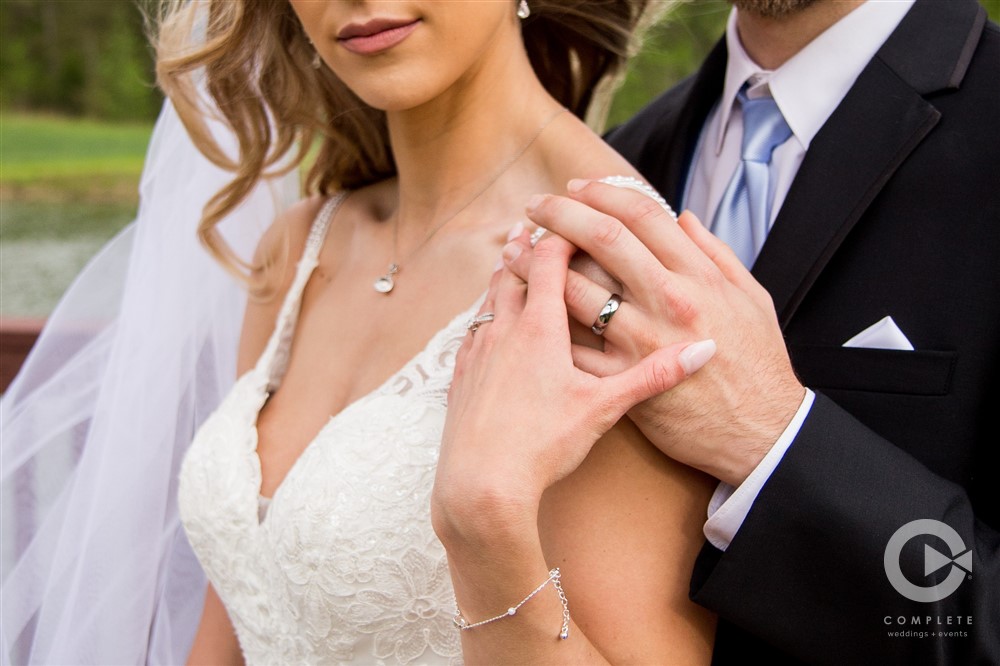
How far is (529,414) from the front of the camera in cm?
148

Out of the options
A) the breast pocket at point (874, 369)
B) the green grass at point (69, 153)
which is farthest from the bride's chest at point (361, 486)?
the green grass at point (69, 153)

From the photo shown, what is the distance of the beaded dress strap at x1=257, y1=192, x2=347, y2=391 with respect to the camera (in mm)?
2268

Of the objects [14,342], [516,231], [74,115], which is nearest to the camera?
[516,231]

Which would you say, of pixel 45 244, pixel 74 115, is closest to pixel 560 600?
pixel 45 244

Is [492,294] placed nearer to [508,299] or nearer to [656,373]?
[508,299]

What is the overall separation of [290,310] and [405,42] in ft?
2.48

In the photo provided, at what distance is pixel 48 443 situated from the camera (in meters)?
2.40

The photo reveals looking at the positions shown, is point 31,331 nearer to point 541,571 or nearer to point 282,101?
point 282,101

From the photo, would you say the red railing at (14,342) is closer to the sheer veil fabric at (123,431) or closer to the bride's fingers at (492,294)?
the sheer veil fabric at (123,431)

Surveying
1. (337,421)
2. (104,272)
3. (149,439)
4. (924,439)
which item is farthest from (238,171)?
(924,439)

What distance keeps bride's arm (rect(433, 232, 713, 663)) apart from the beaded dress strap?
2.47ft

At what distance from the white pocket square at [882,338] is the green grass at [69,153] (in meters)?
3.61

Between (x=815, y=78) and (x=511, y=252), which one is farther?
(x=815, y=78)

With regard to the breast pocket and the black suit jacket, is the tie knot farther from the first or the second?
the breast pocket
